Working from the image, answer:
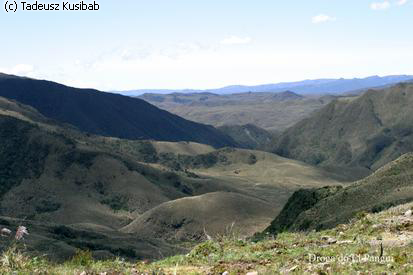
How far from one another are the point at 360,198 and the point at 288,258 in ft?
104

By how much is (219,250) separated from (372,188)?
32.3 m

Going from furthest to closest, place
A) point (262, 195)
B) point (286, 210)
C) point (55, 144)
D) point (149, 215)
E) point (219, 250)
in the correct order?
point (262, 195), point (55, 144), point (149, 215), point (286, 210), point (219, 250)

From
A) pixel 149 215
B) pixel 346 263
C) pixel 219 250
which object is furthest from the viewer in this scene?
pixel 149 215

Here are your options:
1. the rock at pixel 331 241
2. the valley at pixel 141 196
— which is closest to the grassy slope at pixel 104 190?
the valley at pixel 141 196

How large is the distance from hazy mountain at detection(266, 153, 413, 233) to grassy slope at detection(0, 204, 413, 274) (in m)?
19.8

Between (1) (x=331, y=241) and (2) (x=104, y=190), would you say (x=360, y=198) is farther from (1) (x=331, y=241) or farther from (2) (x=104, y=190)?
(2) (x=104, y=190)

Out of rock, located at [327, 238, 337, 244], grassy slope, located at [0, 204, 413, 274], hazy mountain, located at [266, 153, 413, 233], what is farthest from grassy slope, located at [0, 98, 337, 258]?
rock, located at [327, 238, 337, 244]

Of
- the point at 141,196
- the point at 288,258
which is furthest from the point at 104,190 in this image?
the point at 288,258

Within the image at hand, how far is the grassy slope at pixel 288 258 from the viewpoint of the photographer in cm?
1164

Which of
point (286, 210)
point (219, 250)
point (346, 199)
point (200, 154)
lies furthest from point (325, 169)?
point (219, 250)

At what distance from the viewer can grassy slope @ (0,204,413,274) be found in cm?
1164

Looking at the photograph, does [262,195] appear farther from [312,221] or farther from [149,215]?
[312,221]

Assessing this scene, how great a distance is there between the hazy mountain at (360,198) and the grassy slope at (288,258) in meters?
19.8

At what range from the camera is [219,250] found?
52.6 ft
